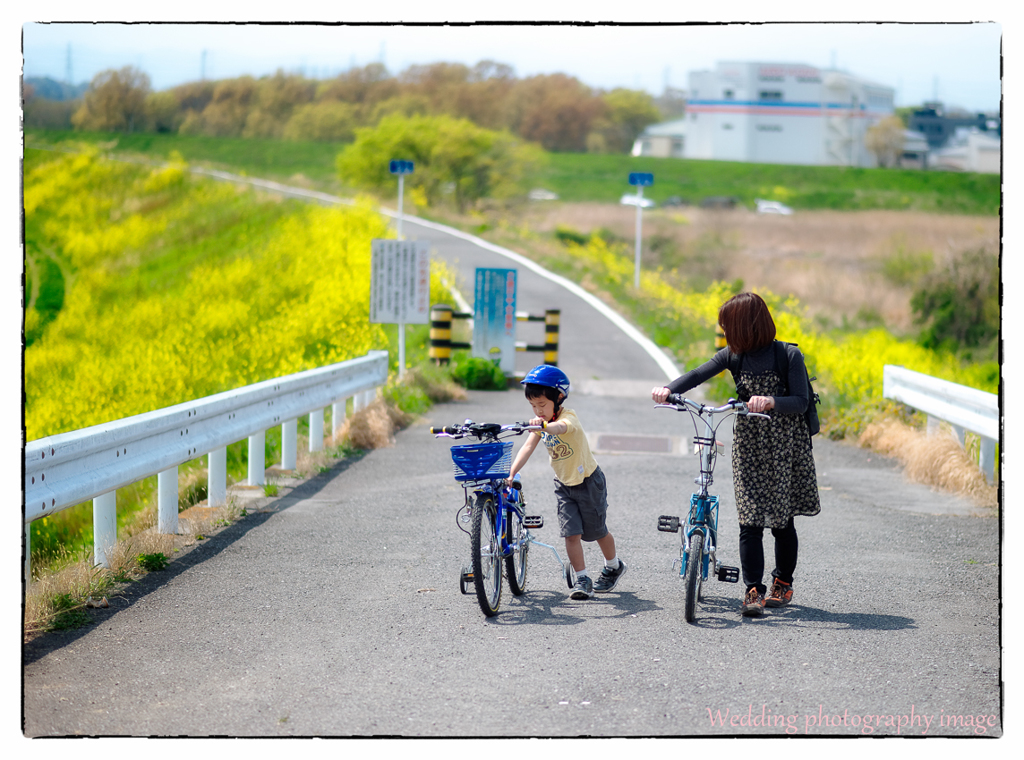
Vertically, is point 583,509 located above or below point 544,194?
below

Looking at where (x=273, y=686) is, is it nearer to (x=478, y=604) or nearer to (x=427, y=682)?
(x=427, y=682)

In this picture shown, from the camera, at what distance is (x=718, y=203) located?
69.3 metres

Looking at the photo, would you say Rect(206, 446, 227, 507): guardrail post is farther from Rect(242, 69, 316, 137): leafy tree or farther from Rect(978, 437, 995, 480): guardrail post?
Rect(242, 69, 316, 137): leafy tree

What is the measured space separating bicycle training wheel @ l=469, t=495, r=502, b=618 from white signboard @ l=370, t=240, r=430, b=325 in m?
9.24

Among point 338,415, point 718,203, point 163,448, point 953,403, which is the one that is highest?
point 718,203

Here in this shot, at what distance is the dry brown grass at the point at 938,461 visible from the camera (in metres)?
8.46

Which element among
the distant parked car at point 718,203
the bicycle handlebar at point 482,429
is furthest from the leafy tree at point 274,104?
the bicycle handlebar at point 482,429

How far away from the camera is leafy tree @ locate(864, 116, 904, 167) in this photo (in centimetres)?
8994

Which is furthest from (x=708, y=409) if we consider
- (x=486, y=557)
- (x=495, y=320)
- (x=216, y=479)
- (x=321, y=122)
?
(x=321, y=122)

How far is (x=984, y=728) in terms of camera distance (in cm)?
394

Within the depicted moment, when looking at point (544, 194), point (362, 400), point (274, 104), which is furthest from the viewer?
point (274, 104)

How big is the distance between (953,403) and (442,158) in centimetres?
4405

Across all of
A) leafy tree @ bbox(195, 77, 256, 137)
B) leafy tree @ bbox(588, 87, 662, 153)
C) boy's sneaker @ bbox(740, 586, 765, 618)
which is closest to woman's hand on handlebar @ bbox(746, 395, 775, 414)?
boy's sneaker @ bbox(740, 586, 765, 618)

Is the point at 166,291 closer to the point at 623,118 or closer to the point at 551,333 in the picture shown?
the point at 551,333
